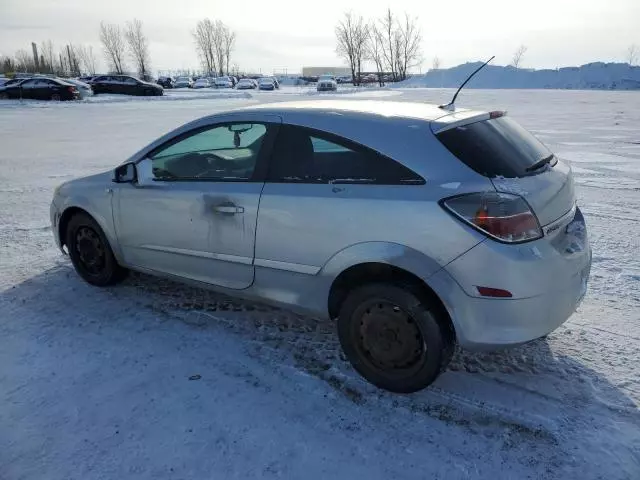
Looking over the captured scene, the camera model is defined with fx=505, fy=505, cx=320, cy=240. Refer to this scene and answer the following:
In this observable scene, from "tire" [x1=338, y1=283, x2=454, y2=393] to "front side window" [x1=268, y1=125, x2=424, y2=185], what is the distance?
23.7 inches

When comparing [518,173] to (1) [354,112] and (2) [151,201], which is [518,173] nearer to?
(1) [354,112]

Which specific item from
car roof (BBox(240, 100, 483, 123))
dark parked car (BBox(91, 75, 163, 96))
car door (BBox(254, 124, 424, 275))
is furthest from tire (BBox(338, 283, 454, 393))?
dark parked car (BBox(91, 75, 163, 96))

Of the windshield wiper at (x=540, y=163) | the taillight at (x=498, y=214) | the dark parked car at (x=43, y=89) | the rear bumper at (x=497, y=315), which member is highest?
the dark parked car at (x=43, y=89)

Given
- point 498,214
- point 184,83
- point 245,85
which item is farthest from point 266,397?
point 184,83

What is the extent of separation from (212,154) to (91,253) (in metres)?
1.41

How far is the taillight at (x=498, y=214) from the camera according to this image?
8.11 ft

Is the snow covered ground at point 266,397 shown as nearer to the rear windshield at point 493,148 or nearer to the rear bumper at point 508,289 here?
the rear bumper at point 508,289

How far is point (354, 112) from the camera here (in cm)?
307

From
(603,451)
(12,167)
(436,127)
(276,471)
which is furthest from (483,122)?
(12,167)

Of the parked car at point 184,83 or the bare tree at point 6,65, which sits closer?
the parked car at point 184,83

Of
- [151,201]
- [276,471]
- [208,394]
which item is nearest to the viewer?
[276,471]

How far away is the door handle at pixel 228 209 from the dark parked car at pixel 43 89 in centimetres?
2922

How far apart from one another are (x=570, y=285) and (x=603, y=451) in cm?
81

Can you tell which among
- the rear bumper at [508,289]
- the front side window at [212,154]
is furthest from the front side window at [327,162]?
the rear bumper at [508,289]
